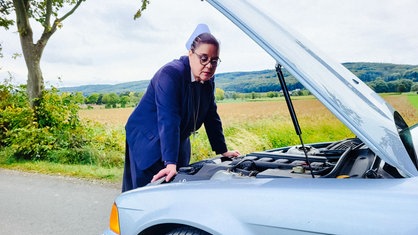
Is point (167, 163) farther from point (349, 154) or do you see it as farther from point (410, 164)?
point (410, 164)

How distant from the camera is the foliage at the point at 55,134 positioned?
30.0 ft

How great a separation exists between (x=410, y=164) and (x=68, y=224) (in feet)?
12.8

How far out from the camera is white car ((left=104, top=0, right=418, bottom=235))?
1522mm

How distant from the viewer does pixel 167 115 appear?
9.22 ft

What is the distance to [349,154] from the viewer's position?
2324 millimetres

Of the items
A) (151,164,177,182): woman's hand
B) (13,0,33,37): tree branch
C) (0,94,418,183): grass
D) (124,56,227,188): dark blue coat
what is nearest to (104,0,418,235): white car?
(151,164,177,182): woman's hand

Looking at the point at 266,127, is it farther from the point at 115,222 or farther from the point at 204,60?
the point at 115,222

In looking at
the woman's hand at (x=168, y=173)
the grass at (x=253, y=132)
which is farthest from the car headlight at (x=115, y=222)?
the grass at (x=253, y=132)

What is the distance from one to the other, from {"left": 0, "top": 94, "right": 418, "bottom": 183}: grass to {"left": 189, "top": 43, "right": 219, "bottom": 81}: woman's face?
3.47m

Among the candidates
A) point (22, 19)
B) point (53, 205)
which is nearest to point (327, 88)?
point (53, 205)

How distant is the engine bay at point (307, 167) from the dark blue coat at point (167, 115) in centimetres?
32

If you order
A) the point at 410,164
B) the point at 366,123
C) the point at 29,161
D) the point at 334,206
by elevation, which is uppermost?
the point at 366,123

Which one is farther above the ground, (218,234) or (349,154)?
(349,154)

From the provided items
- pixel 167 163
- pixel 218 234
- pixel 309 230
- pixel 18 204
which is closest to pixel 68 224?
pixel 18 204
